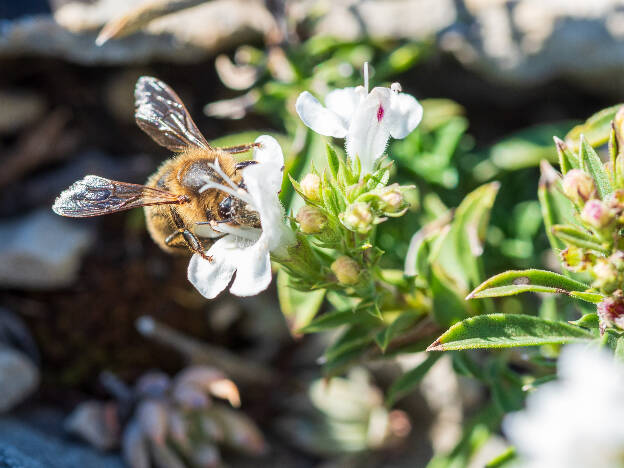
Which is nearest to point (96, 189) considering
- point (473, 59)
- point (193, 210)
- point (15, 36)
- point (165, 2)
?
point (193, 210)

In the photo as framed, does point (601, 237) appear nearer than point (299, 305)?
Yes

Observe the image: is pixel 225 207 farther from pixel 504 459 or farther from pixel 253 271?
pixel 504 459

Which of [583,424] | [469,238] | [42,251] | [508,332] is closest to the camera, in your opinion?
[583,424]

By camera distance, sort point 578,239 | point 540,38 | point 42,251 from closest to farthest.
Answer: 1. point 578,239
2. point 42,251
3. point 540,38

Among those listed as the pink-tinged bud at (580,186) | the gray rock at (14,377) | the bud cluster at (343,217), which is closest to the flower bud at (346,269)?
the bud cluster at (343,217)

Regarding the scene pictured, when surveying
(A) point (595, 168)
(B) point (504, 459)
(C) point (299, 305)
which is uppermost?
(A) point (595, 168)

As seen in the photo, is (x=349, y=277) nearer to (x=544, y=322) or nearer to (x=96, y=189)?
(x=544, y=322)

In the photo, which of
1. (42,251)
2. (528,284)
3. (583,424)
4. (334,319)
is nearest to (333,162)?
(334,319)
